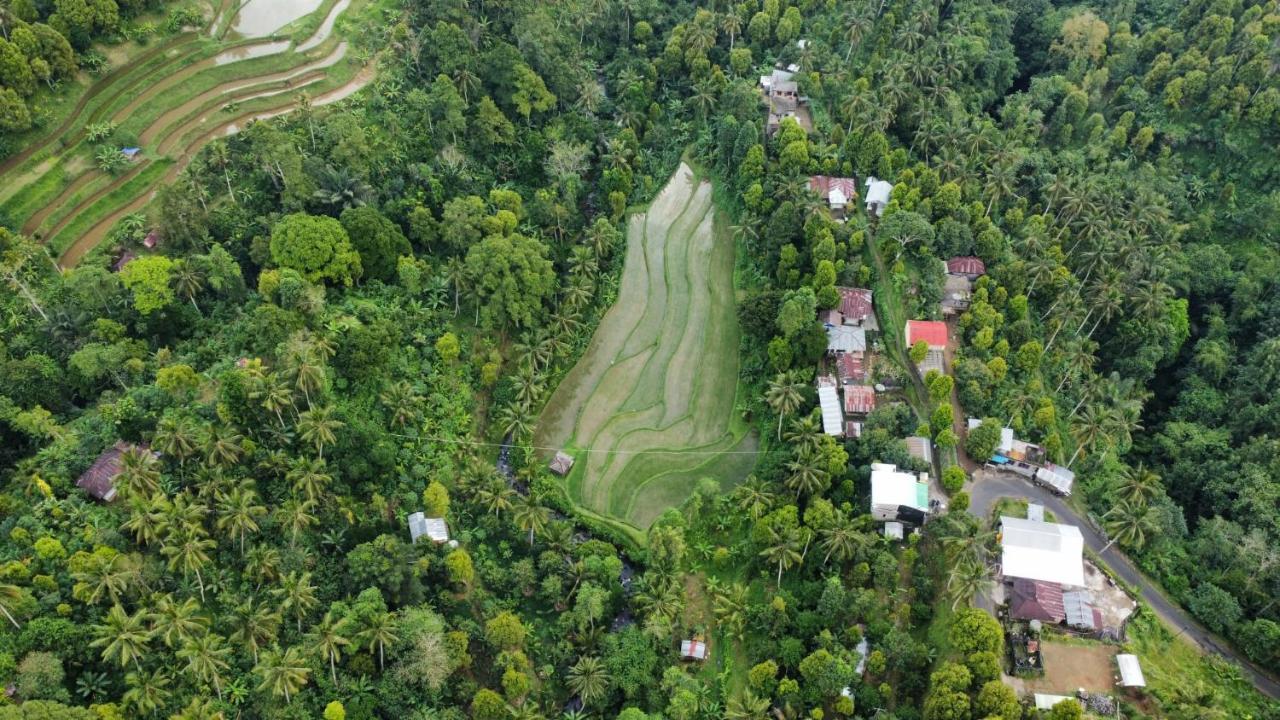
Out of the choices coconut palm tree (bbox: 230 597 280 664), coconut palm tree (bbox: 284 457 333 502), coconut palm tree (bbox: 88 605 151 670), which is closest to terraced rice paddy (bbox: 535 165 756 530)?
coconut palm tree (bbox: 284 457 333 502)

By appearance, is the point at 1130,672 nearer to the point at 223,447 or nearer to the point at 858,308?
the point at 858,308

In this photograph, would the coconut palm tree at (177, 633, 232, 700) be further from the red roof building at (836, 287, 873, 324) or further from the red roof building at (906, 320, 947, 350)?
the red roof building at (906, 320, 947, 350)

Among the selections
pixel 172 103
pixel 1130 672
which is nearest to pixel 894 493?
pixel 1130 672

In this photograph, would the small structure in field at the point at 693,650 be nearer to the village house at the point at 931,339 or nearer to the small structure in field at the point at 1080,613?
the small structure in field at the point at 1080,613

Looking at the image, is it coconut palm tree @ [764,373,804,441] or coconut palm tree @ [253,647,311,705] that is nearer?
coconut palm tree @ [253,647,311,705]

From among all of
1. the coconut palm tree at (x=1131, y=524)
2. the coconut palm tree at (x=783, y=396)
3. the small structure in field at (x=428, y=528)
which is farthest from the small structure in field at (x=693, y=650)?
the coconut palm tree at (x=1131, y=524)
